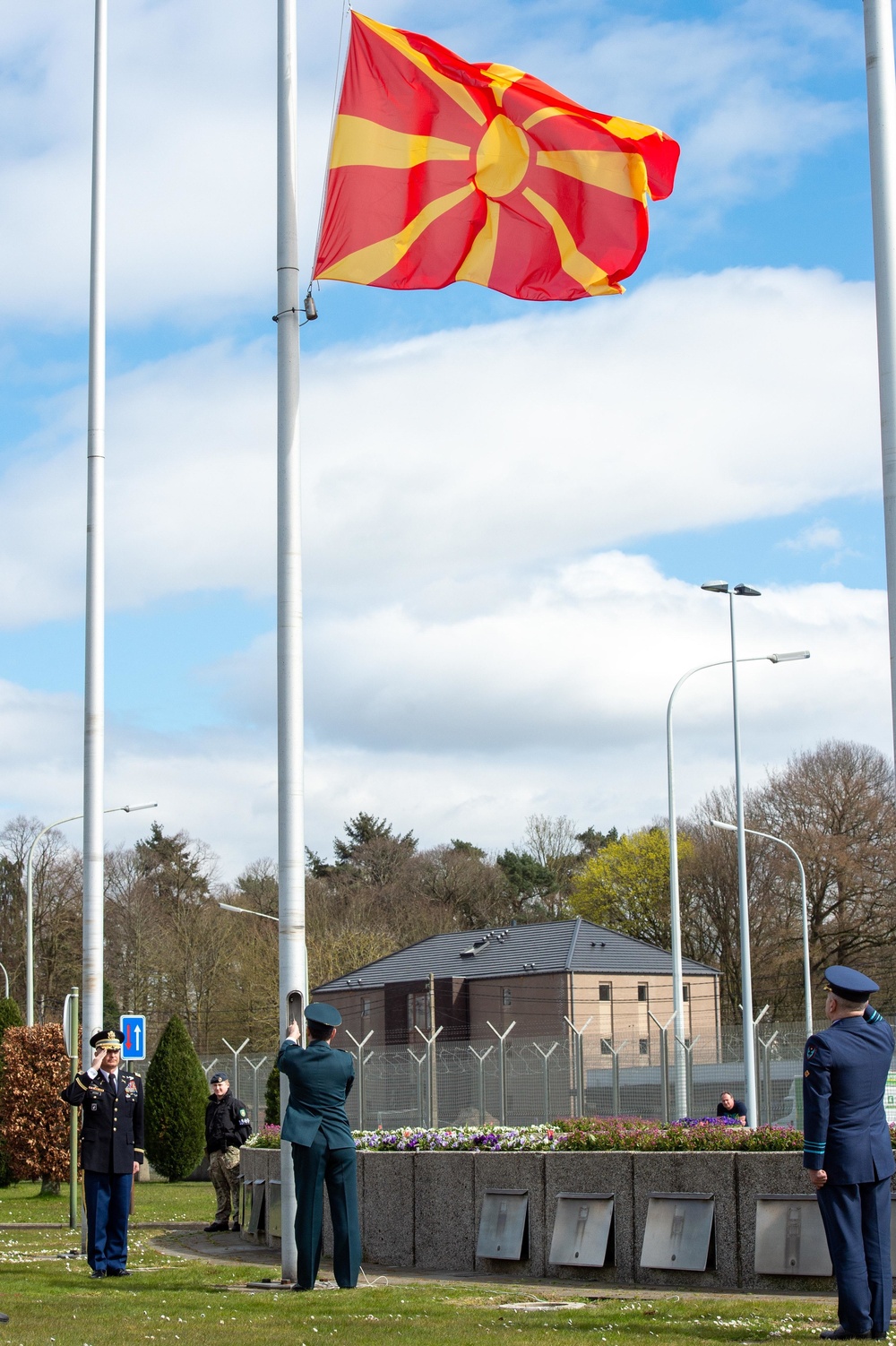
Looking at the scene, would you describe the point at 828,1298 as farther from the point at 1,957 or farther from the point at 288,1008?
the point at 1,957

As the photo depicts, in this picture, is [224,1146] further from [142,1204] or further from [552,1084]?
[552,1084]

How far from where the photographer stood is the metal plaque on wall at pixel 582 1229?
44.2ft

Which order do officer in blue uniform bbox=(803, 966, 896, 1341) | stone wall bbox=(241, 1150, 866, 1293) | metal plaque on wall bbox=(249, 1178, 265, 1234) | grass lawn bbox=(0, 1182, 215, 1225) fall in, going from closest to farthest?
officer in blue uniform bbox=(803, 966, 896, 1341) < stone wall bbox=(241, 1150, 866, 1293) < metal plaque on wall bbox=(249, 1178, 265, 1234) < grass lawn bbox=(0, 1182, 215, 1225)

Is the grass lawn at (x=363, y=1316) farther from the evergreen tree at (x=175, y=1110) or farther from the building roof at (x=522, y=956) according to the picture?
the building roof at (x=522, y=956)

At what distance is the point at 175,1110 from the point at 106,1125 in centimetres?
2248

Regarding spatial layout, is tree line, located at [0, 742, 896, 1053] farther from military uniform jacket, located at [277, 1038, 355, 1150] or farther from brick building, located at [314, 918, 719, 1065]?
military uniform jacket, located at [277, 1038, 355, 1150]

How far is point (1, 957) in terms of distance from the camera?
70.4m

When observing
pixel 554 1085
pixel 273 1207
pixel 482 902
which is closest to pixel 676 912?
pixel 554 1085

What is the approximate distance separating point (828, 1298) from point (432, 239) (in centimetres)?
882

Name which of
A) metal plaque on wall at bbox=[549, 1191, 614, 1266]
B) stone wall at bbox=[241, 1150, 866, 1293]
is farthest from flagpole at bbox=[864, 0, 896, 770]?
metal plaque on wall at bbox=[549, 1191, 614, 1266]

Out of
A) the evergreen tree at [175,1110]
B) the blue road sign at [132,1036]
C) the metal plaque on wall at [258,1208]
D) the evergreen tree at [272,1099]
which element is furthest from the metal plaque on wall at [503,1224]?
the evergreen tree at [175,1110]

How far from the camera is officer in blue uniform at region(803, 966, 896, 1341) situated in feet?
28.8

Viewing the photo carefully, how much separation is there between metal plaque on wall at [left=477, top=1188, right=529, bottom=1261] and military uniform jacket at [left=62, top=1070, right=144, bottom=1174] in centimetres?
320

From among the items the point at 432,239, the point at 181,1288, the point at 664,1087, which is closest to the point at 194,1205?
the point at 664,1087
